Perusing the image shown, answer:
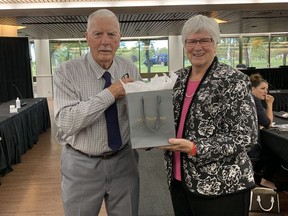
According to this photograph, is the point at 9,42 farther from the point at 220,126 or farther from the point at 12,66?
the point at 220,126

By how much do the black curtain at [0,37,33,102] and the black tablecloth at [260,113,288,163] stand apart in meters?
6.34

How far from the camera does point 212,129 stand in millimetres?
1238

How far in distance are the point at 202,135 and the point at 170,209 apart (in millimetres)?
2036

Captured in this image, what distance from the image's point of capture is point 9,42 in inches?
306

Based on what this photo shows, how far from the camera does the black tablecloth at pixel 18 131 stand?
434 centimetres

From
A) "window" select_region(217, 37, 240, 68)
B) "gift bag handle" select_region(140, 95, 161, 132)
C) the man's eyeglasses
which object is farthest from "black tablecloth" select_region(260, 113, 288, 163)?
"window" select_region(217, 37, 240, 68)

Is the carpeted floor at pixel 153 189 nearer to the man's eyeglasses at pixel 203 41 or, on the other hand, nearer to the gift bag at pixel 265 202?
the gift bag at pixel 265 202

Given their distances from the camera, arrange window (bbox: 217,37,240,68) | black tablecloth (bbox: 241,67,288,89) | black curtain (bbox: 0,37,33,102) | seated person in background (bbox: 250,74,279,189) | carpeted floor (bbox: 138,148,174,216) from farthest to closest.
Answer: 1. window (bbox: 217,37,240,68)
2. black tablecloth (bbox: 241,67,288,89)
3. black curtain (bbox: 0,37,33,102)
4. seated person in background (bbox: 250,74,279,189)
5. carpeted floor (bbox: 138,148,174,216)

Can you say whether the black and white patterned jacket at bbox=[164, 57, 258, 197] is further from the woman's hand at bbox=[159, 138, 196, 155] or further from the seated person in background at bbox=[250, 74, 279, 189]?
the seated person in background at bbox=[250, 74, 279, 189]

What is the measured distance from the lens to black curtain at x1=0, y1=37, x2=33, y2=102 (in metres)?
7.65

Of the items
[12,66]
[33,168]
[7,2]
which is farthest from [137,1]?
[12,66]

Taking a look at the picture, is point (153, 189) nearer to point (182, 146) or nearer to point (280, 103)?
point (182, 146)

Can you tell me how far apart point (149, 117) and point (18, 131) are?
4.37 m

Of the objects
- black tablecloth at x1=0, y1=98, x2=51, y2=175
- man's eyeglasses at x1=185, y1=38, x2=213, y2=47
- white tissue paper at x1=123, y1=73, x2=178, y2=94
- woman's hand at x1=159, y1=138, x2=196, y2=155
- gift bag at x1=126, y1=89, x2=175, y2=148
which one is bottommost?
black tablecloth at x1=0, y1=98, x2=51, y2=175
